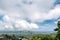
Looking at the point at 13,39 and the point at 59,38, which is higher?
the point at 13,39

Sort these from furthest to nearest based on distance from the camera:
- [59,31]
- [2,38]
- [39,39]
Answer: [39,39]
[2,38]
[59,31]

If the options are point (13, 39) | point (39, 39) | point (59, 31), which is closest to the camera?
point (59, 31)

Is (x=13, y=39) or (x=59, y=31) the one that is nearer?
(x=59, y=31)

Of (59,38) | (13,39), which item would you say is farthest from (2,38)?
(59,38)

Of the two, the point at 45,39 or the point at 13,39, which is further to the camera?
the point at 13,39

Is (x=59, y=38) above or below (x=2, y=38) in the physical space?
below

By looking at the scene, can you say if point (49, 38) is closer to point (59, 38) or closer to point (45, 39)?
point (45, 39)

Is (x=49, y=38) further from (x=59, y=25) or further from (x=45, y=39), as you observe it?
(x=59, y=25)

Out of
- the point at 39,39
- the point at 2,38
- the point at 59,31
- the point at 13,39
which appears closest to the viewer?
the point at 59,31

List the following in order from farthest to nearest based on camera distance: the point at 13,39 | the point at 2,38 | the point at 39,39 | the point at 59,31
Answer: the point at 13,39 < the point at 39,39 < the point at 2,38 < the point at 59,31

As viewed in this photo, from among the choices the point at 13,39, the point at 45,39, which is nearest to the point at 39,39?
the point at 45,39
